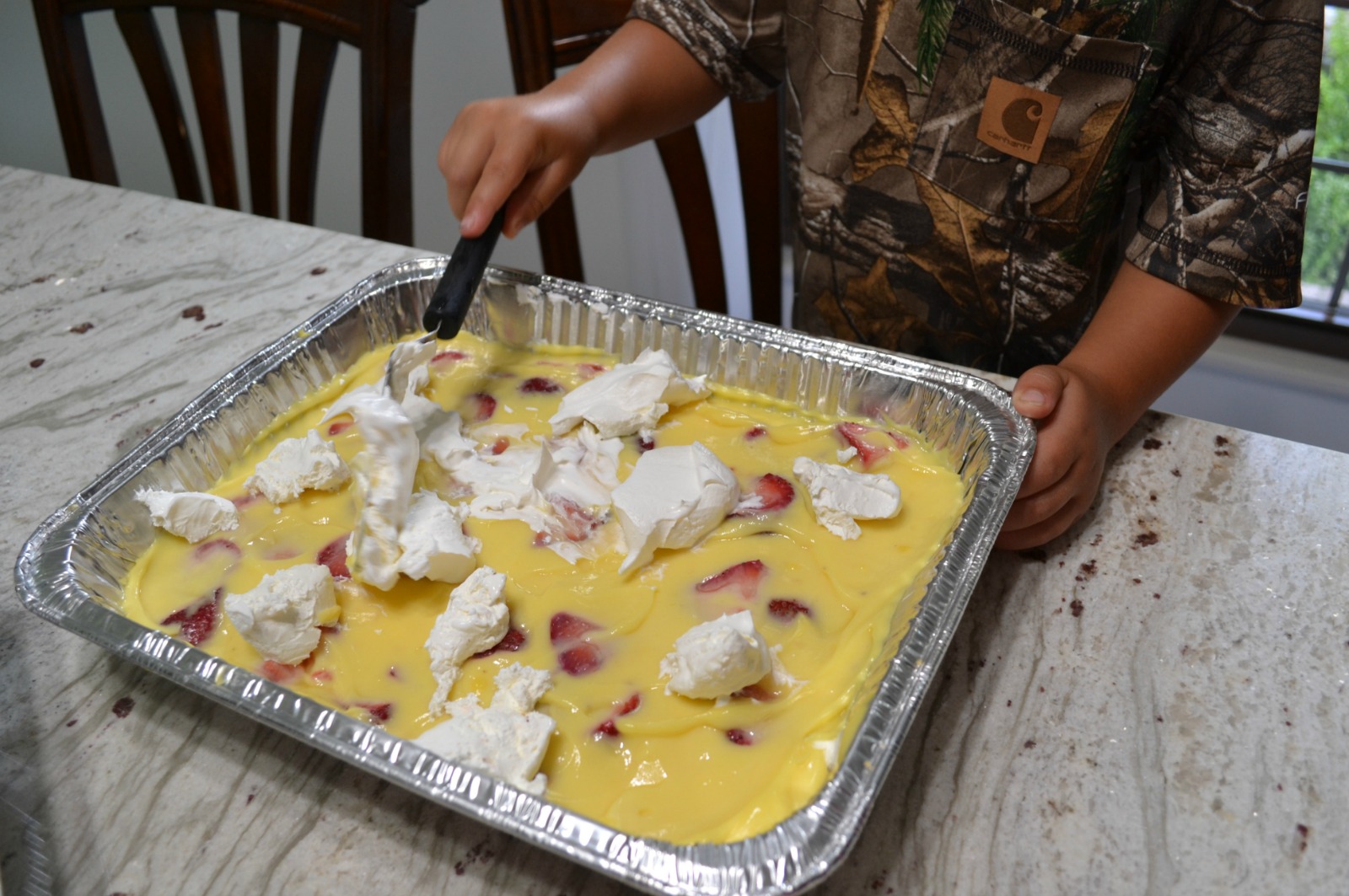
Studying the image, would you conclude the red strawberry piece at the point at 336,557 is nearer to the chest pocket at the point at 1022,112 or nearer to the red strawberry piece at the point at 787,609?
the red strawberry piece at the point at 787,609

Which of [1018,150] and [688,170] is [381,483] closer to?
[1018,150]

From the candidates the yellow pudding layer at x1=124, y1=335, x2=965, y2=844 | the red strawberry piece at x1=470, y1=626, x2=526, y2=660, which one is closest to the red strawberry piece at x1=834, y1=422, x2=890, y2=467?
the yellow pudding layer at x1=124, y1=335, x2=965, y2=844

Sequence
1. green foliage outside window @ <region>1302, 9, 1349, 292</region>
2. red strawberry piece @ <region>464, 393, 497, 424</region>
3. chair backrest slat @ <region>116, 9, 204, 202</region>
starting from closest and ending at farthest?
red strawberry piece @ <region>464, 393, 497, 424</region> → chair backrest slat @ <region>116, 9, 204, 202</region> → green foliage outside window @ <region>1302, 9, 1349, 292</region>

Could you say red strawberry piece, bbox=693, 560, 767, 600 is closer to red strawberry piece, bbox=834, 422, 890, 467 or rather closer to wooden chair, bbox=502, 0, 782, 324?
red strawberry piece, bbox=834, 422, 890, 467

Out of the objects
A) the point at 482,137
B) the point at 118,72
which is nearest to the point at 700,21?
the point at 482,137

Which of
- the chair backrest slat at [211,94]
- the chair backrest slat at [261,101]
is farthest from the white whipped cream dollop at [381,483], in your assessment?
the chair backrest slat at [211,94]

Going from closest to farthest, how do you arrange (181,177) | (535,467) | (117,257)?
(535,467) < (117,257) < (181,177)

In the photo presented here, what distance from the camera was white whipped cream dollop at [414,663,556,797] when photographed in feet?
2.13

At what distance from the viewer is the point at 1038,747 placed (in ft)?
2.34

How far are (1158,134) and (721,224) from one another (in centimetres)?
129

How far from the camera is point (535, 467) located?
0.89 m

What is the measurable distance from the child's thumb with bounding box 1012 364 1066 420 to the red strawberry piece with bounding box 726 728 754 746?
0.40 m

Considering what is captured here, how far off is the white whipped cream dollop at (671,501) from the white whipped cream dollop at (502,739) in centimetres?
17

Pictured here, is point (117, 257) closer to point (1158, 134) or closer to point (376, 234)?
point (376, 234)
